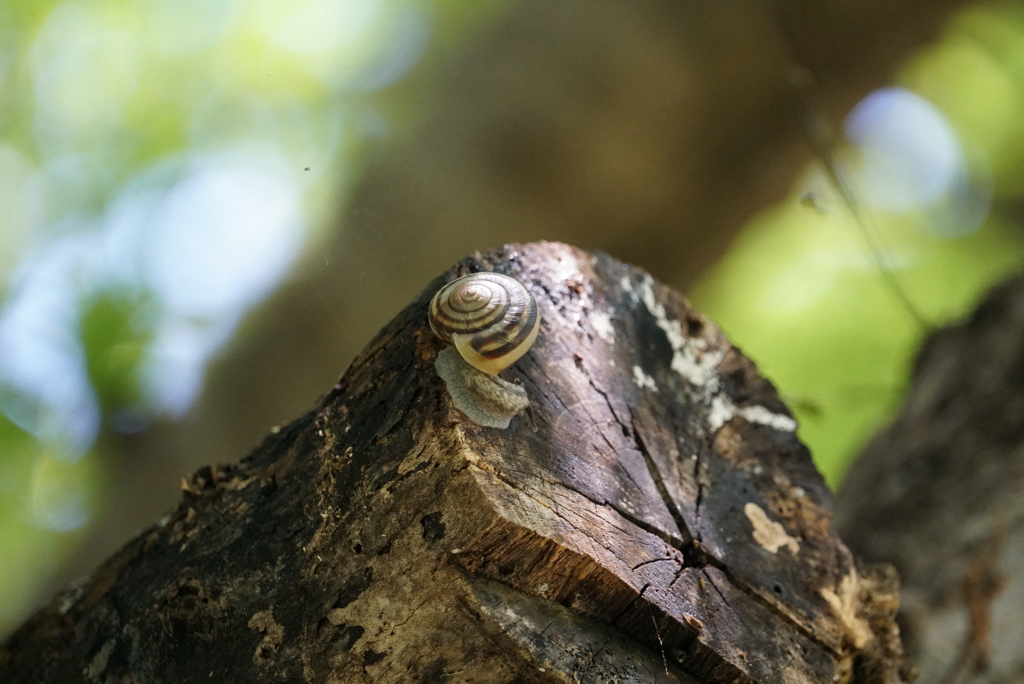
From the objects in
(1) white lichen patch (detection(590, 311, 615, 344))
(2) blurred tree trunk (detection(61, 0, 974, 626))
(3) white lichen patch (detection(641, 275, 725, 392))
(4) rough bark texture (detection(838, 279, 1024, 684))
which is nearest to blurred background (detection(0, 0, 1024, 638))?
(2) blurred tree trunk (detection(61, 0, 974, 626))

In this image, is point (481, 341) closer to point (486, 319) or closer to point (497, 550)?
point (486, 319)

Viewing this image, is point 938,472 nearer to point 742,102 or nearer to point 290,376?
point 742,102

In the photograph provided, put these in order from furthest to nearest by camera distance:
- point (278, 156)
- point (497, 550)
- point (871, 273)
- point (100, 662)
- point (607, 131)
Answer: point (871, 273), point (607, 131), point (278, 156), point (100, 662), point (497, 550)

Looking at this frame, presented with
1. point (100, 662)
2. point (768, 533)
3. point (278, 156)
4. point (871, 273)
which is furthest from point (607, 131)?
point (871, 273)

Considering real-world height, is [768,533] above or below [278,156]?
below

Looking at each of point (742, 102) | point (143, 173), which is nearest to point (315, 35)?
point (143, 173)

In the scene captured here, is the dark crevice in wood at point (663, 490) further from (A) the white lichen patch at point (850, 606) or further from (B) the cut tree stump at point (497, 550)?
(A) the white lichen patch at point (850, 606)

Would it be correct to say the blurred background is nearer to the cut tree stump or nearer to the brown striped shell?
the cut tree stump
